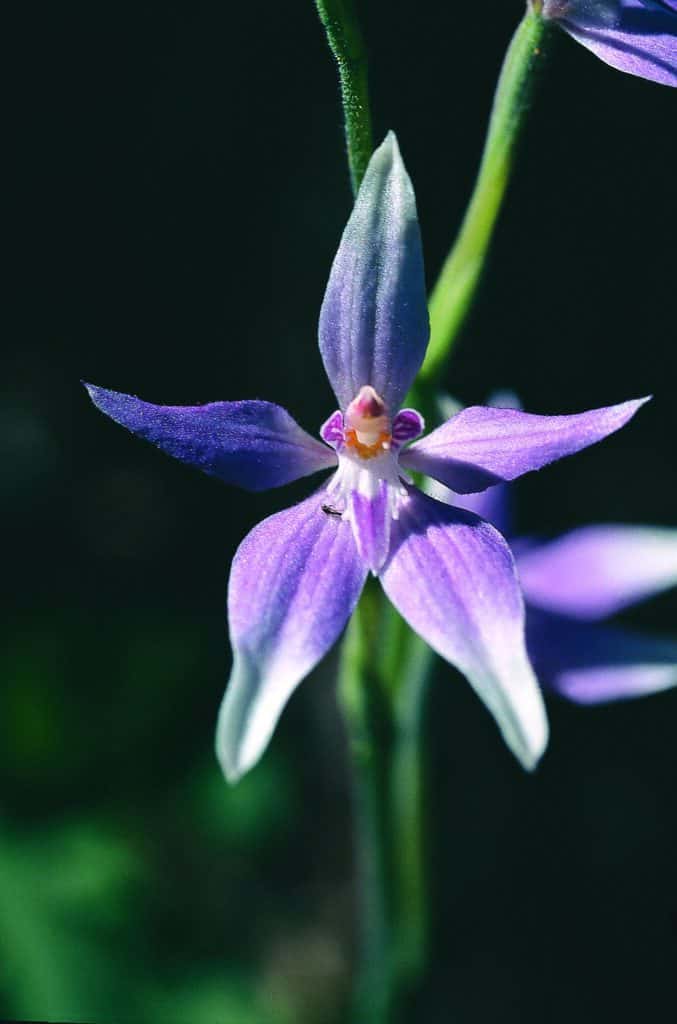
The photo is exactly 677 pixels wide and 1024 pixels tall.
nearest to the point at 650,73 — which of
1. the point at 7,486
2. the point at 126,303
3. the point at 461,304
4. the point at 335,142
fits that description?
the point at 461,304

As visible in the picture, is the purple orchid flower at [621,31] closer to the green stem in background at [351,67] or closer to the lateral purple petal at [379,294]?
the green stem in background at [351,67]

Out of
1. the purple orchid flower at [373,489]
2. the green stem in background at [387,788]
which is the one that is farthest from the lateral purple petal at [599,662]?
the purple orchid flower at [373,489]

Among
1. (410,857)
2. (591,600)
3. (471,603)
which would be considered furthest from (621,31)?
(410,857)

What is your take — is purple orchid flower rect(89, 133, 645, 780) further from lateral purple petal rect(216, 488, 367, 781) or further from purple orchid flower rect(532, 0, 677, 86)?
purple orchid flower rect(532, 0, 677, 86)

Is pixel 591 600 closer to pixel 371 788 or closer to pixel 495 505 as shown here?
pixel 495 505

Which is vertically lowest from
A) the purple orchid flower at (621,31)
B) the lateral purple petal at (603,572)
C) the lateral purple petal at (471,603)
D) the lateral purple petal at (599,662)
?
the lateral purple petal at (599,662)

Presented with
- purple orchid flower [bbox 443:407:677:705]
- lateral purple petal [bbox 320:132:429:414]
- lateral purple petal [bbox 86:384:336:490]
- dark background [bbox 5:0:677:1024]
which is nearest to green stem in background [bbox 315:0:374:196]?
lateral purple petal [bbox 320:132:429:414]
